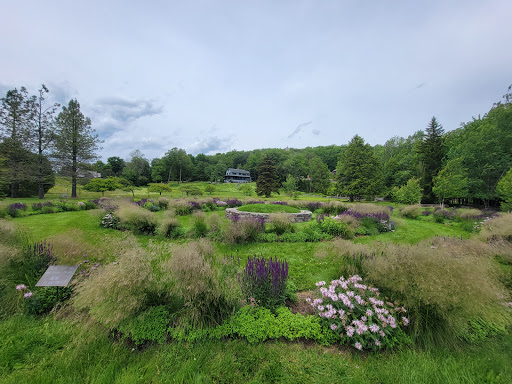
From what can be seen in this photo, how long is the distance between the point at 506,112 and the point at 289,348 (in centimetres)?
3720

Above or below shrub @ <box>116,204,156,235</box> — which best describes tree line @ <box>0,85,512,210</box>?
above

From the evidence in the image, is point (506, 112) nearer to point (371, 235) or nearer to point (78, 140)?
point (371, 235)

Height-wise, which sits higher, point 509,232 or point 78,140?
point 78,140

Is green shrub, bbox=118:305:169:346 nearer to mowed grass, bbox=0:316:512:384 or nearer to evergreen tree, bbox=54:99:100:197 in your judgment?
mowed grass, bbox=0:316:512:384

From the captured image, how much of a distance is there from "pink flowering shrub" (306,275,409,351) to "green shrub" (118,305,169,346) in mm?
1974

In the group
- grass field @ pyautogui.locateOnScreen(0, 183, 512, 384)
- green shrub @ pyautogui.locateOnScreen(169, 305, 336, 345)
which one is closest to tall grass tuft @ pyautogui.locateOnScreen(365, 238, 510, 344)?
grass field @ pyautogui.locateOnScreen(0, 183, 512, 384)

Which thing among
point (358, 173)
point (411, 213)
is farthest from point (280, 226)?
point (358, 173)

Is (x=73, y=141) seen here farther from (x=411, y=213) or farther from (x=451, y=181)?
(x=451, y=181)

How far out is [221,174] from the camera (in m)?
66.9

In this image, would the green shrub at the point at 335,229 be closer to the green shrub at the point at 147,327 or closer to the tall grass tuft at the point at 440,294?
the tall grass tuft at the point at 440,294

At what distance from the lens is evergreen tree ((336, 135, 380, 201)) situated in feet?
93.8

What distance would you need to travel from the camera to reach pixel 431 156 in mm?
31828

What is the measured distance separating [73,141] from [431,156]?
174 feet

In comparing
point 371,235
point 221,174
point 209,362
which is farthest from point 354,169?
point 221,174
